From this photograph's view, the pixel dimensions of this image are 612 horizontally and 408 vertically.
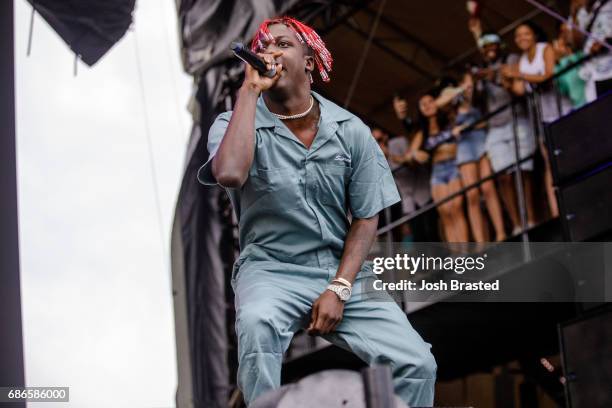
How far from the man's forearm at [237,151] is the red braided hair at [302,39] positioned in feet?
0.96

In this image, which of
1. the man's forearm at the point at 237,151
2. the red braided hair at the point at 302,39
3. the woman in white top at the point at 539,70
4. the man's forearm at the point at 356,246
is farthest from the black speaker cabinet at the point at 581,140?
the man's forearm at the point at 237,151

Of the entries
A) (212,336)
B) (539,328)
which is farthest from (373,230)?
Answer: (212,336)

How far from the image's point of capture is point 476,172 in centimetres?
752

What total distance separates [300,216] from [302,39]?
0.54 metres

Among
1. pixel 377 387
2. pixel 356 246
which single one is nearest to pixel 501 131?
pixel 356 246

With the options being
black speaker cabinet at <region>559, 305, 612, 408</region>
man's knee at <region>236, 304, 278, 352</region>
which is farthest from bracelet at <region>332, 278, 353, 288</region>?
black speaker cabinet at <region>559, 305, 612, 408</region>

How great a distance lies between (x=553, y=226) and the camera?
23.9 feet

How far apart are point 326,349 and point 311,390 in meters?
6.58

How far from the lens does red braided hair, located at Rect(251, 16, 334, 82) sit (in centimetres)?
318

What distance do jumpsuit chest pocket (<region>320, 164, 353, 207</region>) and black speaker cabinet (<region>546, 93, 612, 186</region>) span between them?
295 cm

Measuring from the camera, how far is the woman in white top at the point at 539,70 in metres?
7.31

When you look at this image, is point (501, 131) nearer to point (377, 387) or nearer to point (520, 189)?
point (520, 189)

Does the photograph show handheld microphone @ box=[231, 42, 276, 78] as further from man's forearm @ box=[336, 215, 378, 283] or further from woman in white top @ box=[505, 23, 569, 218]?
woman in white top @ box=[505, 23, 569, 218]

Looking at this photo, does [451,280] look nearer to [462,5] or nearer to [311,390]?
[311,390]
